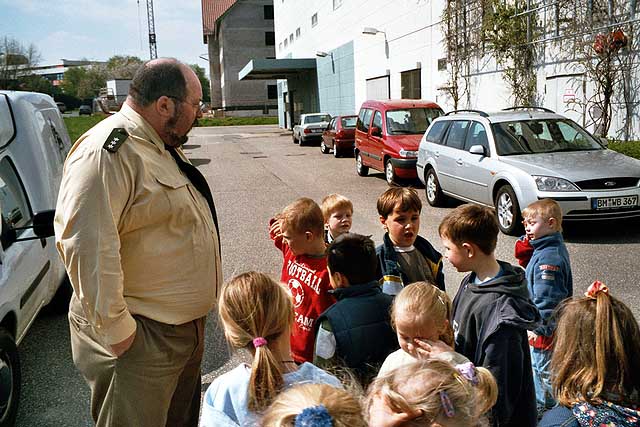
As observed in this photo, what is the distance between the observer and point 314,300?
301 centimetres

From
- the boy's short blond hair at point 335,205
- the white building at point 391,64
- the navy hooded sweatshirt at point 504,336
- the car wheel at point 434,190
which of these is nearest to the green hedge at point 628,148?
the white building at point 391,64

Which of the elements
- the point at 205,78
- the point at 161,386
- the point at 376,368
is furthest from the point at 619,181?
the point at 205,78

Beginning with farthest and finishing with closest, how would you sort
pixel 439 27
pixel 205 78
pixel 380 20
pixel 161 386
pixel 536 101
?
pixel 205 78 < pixel 380 20 < pixel 439 27 < pixel 536 101 < pixel 161 386

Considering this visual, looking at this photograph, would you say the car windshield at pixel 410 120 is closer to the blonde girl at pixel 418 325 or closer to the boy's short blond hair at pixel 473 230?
the boy's short blond hair at pixel 473 230

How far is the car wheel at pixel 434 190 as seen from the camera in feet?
35.1

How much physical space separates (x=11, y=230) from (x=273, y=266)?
3770 mm

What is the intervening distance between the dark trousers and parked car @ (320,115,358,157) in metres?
18.1

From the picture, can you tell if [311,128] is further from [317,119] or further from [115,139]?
[115,139]

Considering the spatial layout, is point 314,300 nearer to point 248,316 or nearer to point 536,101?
point 248,316

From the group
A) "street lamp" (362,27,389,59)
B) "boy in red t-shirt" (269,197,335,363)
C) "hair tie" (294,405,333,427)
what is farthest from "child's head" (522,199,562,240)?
"street lamp" (362,27,389,59)

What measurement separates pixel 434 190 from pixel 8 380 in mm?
8318

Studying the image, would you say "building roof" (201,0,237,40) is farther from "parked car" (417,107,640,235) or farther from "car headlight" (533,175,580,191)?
"car headlight" (533,175,580,191)

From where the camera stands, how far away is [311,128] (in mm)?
26844

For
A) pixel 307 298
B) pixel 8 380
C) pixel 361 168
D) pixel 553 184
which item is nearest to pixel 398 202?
pixel 307 298
